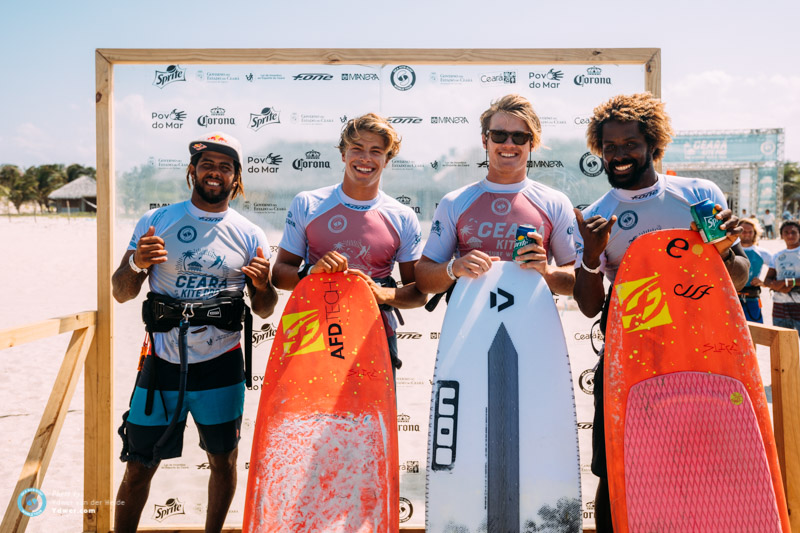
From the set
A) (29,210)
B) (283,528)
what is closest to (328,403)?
(283,528)

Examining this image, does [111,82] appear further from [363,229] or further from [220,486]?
[220,486]

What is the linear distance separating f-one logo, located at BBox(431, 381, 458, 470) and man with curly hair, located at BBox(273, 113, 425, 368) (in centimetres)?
36

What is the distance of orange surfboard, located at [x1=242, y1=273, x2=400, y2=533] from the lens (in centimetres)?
208

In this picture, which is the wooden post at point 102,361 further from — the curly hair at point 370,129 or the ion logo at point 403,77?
the ion logo at point 403,77

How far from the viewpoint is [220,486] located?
2.51m

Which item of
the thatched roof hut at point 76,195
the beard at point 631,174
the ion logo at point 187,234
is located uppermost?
the thatched roof hut at point 76,195

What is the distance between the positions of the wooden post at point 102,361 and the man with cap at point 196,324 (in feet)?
1.68

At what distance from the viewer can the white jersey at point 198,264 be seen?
2414 millimetres

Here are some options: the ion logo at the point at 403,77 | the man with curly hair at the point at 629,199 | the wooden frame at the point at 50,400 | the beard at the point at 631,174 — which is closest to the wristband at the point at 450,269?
the man with curly hair at the point at 629,199

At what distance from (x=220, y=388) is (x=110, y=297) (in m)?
0.98

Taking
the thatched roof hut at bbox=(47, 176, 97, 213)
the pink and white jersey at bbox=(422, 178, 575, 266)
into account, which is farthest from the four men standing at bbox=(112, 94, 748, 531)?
the thatched roof hut at bbox=(47, 176, 97, 213)

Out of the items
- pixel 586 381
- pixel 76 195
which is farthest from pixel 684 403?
pixel 76 195

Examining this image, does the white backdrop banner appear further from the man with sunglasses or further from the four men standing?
the man with sunglasses

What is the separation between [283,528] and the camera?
2.04m
